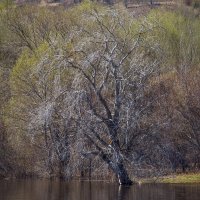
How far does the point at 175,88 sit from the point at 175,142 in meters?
4.11

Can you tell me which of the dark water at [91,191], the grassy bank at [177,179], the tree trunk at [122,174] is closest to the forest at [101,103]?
the tree trunk at [122,174]

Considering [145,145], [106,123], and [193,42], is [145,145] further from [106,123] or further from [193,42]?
[193,42]

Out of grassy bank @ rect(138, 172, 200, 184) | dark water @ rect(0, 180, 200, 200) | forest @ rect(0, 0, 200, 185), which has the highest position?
forest @ rect(0, 0, 200, 185)

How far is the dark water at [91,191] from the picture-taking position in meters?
30.7

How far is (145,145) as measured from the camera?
41.5 meters

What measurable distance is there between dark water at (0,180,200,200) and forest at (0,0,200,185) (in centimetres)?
145

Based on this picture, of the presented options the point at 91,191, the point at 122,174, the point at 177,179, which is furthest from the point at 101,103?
the point at 177,179

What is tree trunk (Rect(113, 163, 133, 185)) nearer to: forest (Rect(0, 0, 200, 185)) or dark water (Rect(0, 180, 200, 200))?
forest (Rect(0, 0, 200, 185))

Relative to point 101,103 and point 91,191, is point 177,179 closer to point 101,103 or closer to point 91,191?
point 101,103

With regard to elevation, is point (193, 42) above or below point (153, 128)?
above

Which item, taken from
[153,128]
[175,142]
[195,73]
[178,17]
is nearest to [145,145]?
[153,128]

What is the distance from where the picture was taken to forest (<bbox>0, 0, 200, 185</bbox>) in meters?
37.4

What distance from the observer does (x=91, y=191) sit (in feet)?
112

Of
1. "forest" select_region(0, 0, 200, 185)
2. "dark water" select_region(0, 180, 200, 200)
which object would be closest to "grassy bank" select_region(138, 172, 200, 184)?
"forest" select_region(0, 0, 200, 185)
